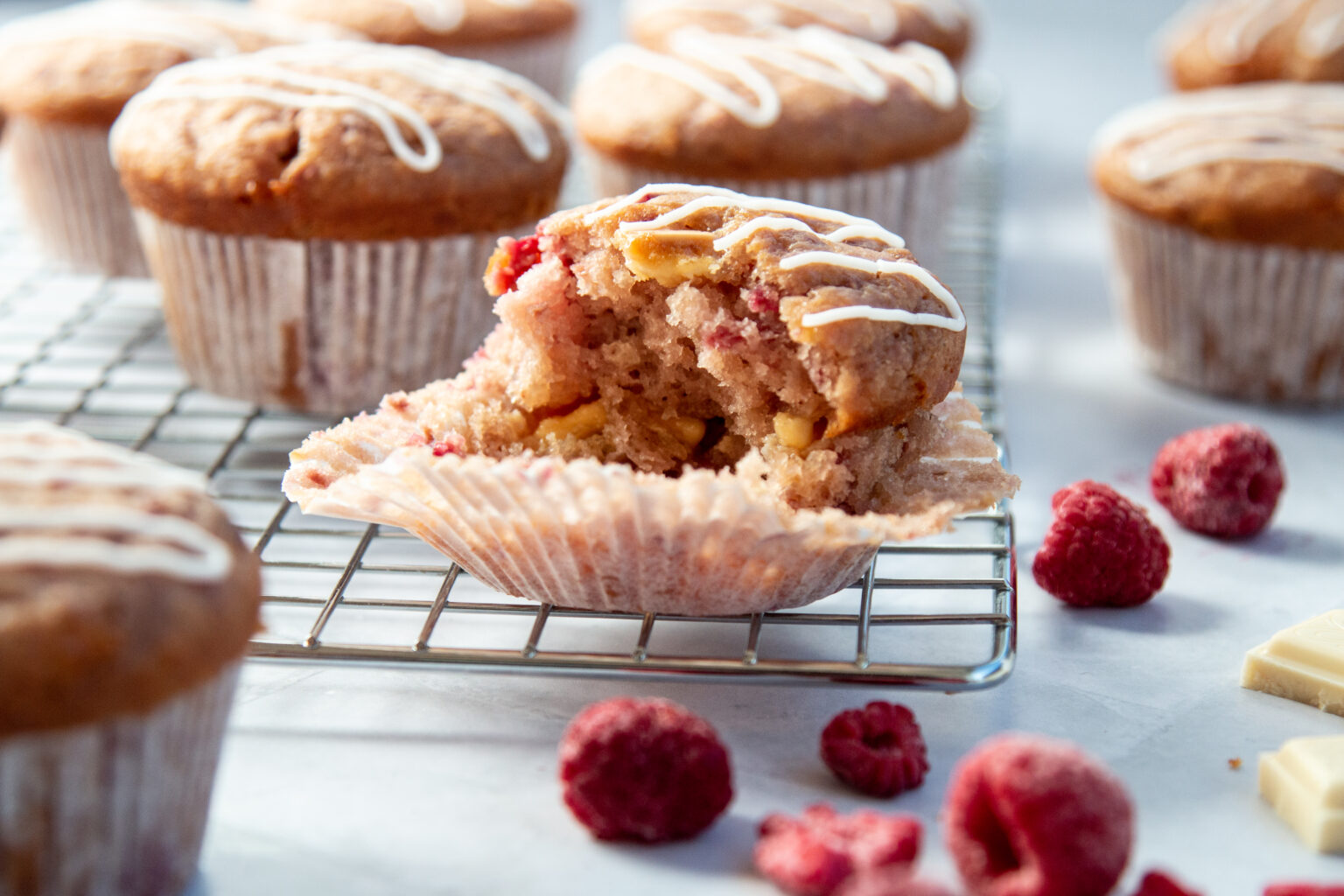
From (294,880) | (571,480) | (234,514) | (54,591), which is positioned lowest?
(234,514)

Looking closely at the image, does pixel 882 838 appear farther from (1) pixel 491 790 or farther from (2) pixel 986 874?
(1) pixel 491 790

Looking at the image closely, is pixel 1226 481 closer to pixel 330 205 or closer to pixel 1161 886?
pixel 1161 886

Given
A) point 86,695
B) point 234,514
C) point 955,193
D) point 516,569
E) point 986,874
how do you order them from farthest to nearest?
point 955,193
point 234,514
point 516,569
point 986,874
point 86,695

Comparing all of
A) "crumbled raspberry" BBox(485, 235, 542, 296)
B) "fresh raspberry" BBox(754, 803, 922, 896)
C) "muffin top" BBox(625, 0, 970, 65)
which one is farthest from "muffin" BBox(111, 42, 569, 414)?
"fresh raspberry" BBox(754, 803, 922, 896)

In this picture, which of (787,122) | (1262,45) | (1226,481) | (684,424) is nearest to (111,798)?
(684,424)

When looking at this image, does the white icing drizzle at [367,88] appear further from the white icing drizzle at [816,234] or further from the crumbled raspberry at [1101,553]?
the crumbled raspberry at [1101,553]

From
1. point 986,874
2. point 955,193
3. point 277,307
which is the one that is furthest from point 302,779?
point 955,193

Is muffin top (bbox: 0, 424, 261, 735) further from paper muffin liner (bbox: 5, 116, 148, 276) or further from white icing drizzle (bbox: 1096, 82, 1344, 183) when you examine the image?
white icing drizzle (bbox: 1096, 82, 1344, 183)

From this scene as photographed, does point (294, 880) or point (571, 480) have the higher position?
point (571, 480)
